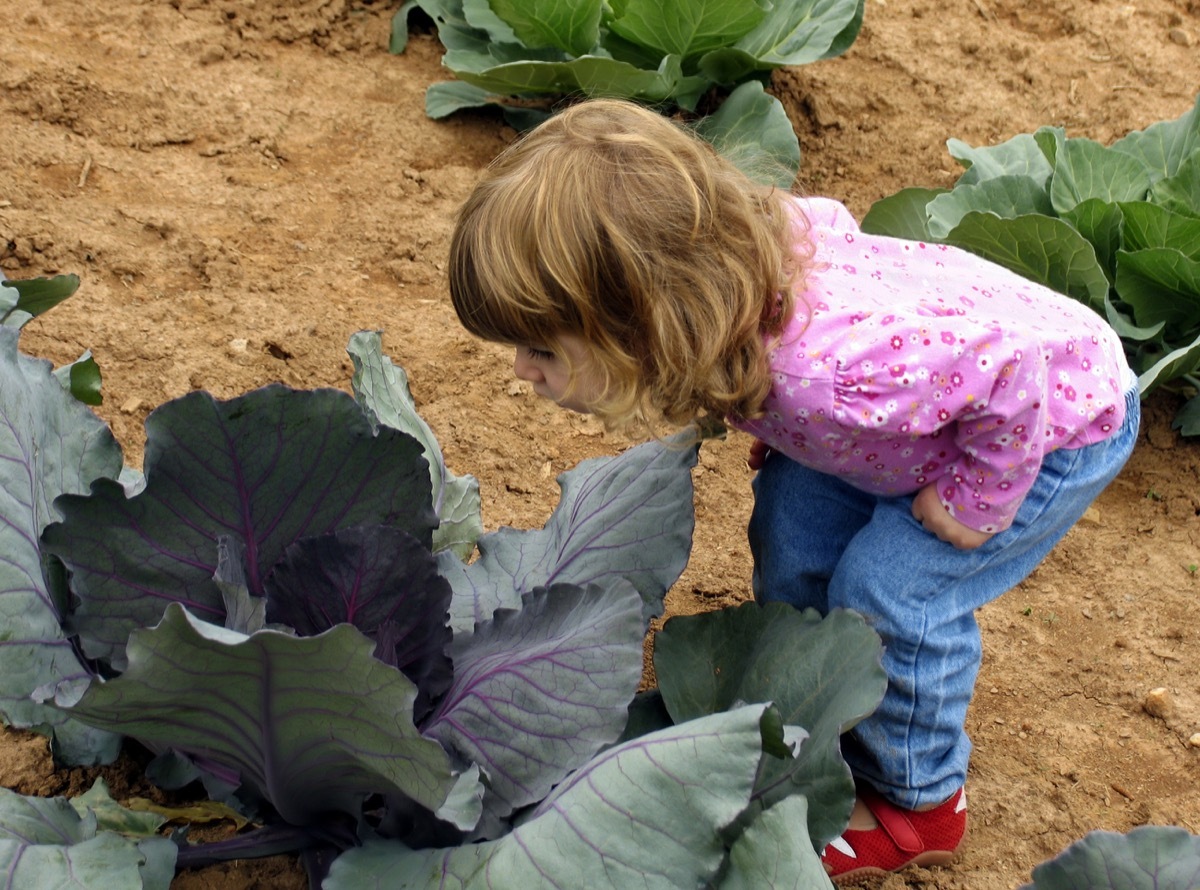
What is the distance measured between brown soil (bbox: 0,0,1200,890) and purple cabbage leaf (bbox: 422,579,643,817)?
0.40m

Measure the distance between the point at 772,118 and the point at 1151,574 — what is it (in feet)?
5.22

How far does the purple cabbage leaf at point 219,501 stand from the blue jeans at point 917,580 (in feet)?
2.17

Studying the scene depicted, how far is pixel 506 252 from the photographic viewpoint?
151 cm

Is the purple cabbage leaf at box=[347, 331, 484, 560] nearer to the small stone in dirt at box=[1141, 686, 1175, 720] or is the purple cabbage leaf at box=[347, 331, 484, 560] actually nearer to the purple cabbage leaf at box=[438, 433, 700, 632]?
the purple cabbage leaf at box=[438, 433, 700, 632]

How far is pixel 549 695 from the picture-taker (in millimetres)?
1418

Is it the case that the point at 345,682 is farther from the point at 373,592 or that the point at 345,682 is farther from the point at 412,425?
the point at 412,425

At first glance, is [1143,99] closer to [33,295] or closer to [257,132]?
[257,132]

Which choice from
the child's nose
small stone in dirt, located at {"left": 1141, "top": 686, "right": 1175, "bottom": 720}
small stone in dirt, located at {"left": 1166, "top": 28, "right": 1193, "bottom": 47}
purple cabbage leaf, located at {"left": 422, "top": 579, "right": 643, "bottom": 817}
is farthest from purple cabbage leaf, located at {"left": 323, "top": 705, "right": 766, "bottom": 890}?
small stone in dirt, located at {"left": 1166, "top": 28, "right": 1193, "bottom": 47}

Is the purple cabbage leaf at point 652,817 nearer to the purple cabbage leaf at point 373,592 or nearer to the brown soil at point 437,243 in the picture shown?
the purple cabbage leaf at point 373,592

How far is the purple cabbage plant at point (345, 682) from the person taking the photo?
4.06ft

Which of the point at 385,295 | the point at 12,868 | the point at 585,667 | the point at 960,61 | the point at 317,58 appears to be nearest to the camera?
the point at 12,868

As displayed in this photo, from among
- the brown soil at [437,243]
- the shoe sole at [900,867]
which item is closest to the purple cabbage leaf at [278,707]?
the brown soil at [437,243]

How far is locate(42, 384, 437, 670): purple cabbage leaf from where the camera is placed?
1.39 metres

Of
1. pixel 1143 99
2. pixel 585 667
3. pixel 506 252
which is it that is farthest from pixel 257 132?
pixel 1143 99
